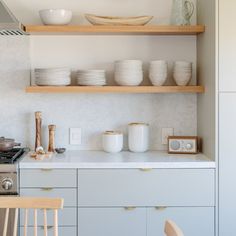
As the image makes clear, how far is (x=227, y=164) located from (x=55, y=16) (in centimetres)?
143

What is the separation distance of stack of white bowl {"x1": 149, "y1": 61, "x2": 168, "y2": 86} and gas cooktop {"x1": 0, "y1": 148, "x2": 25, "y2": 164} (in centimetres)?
100

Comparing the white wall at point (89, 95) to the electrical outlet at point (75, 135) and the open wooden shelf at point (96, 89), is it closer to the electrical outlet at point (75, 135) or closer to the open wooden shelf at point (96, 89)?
the electrical outlet at point (75, 135)

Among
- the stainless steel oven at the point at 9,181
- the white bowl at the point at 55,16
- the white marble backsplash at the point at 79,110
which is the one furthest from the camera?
the white marble backsplash at the point at 79,110

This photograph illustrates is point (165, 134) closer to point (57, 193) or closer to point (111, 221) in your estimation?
point (111, 221)

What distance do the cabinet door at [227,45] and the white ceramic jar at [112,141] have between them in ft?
2.56

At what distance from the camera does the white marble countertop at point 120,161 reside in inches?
109

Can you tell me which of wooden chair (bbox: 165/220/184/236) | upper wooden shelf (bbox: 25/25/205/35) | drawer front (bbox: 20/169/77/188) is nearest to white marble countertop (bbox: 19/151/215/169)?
drawer front (bbox: 20/169/77/188)

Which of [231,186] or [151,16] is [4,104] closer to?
[151,16]

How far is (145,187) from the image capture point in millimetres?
2777

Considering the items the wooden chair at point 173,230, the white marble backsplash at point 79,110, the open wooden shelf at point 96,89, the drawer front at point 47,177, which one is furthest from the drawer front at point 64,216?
the wooden chair at point 173,230

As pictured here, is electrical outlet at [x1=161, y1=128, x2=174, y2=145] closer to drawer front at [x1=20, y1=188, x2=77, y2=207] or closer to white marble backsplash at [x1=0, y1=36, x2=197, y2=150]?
white marble backsplash at [x1=0, y1=36, x2=197, y2=150]

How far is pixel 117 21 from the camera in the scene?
A: 2998 millimetres

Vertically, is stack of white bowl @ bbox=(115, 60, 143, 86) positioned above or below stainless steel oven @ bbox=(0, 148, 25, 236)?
above

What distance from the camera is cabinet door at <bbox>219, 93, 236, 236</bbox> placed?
2762mm
